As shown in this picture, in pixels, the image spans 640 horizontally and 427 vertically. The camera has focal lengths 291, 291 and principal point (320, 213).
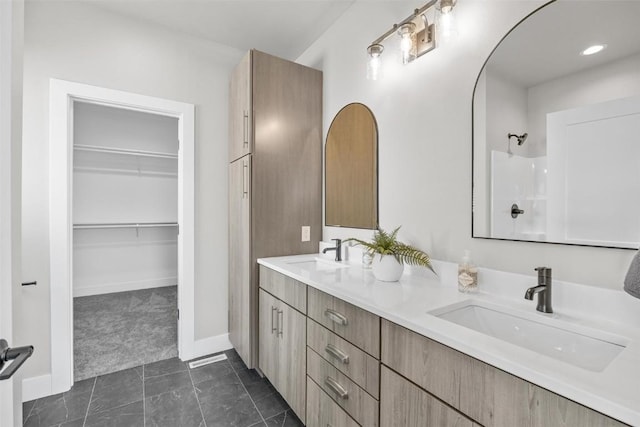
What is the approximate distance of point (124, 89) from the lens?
7.38 ft

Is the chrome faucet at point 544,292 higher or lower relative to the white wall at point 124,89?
lower

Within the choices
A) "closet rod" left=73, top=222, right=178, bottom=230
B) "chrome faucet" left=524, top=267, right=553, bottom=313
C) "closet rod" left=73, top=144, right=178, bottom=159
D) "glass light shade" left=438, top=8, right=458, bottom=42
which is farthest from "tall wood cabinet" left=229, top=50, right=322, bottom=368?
"closet rod" left=73, top=222, right=178, bottom=230

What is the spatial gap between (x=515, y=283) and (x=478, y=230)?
267 millimetres

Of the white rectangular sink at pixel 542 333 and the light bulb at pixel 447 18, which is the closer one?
the white rectangular sink at pixel 542 333

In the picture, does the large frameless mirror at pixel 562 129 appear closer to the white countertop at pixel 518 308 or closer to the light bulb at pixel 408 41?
the white countertop at pixel 518 308

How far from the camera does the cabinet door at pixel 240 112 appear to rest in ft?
6.97

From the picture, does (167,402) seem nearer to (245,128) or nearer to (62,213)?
(62,213)

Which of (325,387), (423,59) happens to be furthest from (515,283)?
(423,59)

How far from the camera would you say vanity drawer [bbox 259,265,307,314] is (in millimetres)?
1570

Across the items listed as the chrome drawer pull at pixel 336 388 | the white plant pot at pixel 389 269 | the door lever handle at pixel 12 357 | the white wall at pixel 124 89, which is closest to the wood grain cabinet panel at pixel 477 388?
the chrome drawer pull at pixel 336 388

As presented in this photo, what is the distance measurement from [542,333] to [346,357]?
2.37ft

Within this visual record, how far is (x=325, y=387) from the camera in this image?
138cm

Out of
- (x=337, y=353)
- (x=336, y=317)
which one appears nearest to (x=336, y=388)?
(x=337, y=353)

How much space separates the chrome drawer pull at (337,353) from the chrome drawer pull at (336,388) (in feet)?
0.38
